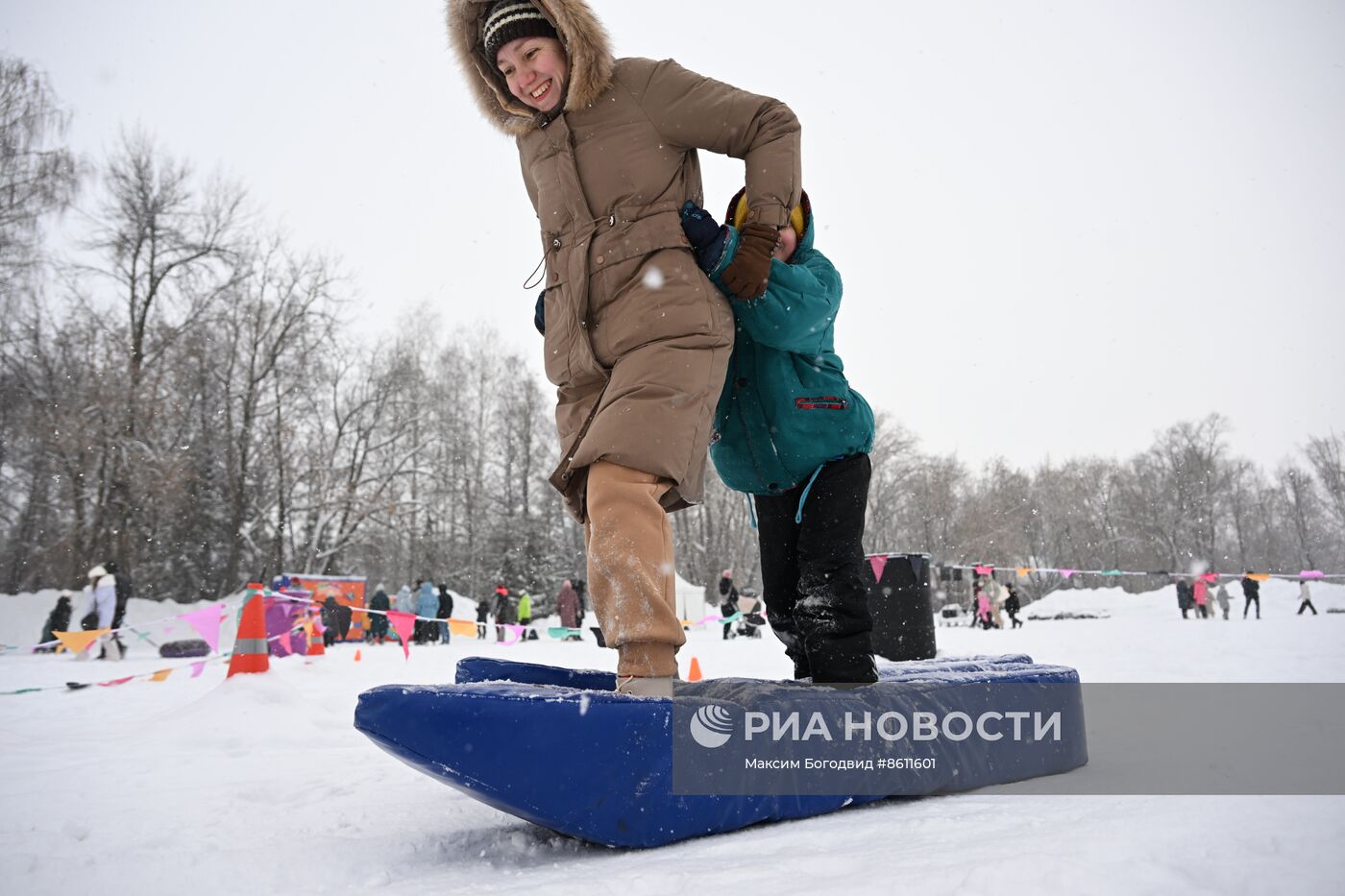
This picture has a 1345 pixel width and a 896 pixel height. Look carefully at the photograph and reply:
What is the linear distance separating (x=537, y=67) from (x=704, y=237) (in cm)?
68

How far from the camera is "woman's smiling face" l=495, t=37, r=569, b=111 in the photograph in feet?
7.22

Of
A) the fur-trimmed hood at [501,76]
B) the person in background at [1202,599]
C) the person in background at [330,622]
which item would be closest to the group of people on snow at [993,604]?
the person in background at [1202,599]

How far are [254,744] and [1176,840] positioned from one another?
3175mm

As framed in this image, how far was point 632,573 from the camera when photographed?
1.73 m

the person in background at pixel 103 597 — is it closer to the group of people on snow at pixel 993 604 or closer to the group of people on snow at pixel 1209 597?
the group of people on snow at pixel 993 604

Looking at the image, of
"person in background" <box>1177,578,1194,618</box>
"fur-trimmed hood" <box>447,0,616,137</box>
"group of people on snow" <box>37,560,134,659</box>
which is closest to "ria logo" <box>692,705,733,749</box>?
"fur-trimmed hood" <box>447,0,616,137</box>

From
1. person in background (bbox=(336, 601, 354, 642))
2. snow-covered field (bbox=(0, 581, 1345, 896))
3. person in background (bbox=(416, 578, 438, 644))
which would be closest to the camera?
snow-covered field (bbox=(0, 581, 1345, 896))

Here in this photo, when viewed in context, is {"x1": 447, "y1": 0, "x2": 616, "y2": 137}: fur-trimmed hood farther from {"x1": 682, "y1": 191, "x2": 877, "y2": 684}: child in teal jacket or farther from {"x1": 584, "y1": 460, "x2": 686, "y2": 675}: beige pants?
{"x1": 584, "y1": 460, "x2": 686, "y2": 675}: beige pants

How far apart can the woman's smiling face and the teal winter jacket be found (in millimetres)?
765

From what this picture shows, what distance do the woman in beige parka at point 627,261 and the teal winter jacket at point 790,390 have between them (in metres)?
0.18

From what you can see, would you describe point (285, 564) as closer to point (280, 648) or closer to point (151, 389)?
point (151, 389)

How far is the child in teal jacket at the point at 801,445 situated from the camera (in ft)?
6.93

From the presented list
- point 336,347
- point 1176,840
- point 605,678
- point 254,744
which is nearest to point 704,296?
point 605,678

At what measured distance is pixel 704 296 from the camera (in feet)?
6.59
